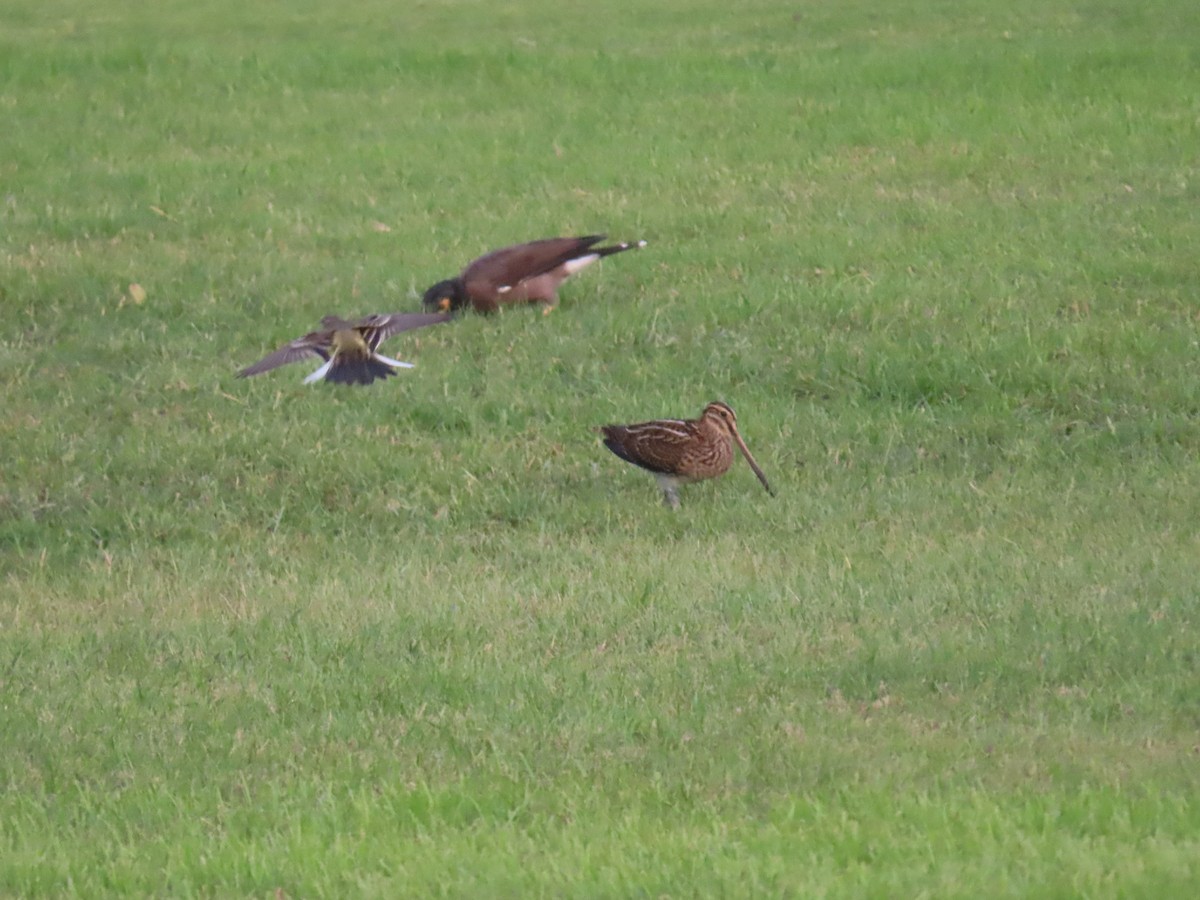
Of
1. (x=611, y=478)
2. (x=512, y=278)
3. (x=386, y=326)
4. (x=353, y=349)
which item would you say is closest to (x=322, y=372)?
(x=353, y=349)

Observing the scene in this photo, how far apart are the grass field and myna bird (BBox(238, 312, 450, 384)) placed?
1.27 feet

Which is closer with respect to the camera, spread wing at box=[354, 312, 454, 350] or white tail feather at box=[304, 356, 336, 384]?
white tail feather at box=[304, 356, 336, 384]

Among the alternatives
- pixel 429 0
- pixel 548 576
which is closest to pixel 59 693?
pixel 548 576

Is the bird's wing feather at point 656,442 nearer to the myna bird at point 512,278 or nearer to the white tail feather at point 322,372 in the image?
the white tail feather at point 322,372

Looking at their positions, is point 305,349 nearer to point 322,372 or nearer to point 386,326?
point 322,372

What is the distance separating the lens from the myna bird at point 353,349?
36.7ft

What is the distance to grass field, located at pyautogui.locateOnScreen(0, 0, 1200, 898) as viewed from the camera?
17.7ft

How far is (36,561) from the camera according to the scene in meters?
9.72

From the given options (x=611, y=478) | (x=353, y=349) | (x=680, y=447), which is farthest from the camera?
(x=353, y=349)

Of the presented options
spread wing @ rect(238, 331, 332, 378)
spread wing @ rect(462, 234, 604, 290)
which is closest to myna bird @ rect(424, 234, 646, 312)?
spread wing @ rect(462, 234, 604, 290)

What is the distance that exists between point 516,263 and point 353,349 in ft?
7.45

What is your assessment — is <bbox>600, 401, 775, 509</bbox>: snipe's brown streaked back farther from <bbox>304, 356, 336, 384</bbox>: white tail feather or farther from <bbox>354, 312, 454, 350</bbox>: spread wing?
<bbox>304, 356, 336, 384</bbox>: white tail feather

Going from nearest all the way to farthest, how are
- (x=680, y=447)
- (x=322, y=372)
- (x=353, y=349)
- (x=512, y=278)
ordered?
1. (x=680, y=447)
2. (x=322, y=372)
3. (x=353, y=349)
4. (x=512, y=278)

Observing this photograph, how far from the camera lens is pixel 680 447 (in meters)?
9.66
